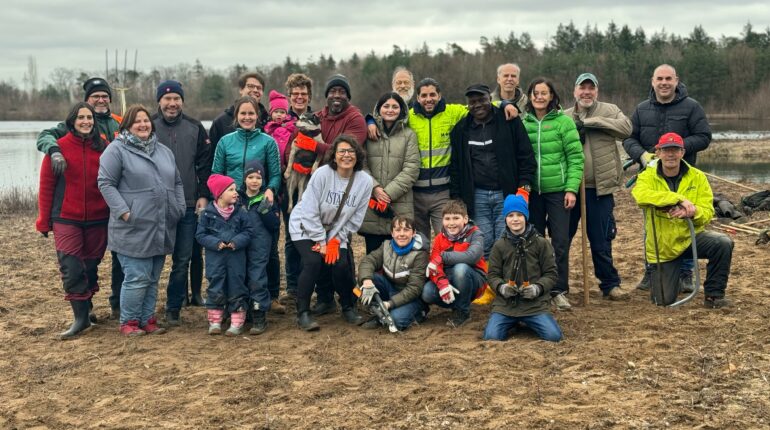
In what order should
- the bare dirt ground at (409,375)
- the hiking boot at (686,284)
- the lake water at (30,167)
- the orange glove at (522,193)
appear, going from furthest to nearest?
the lake water at (30,167)
the hiking boot at (686,284)
the orange glove at (522,193)
the bare dirt ground at (409,375)

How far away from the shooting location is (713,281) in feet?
20.6

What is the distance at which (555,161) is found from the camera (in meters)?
6.37

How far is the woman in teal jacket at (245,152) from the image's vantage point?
20.8 ft

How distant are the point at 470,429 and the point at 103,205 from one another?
381cm

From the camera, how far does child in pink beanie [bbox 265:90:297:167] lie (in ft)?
22.2

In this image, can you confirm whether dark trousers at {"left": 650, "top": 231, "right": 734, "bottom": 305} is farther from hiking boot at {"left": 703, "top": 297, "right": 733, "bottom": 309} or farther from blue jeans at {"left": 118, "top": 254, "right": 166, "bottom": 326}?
blue jeans at {"left": 118, "top": 254, "right": 166, "bottom": 326}

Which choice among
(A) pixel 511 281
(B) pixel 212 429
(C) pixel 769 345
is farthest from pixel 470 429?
(C) pixel 769 345

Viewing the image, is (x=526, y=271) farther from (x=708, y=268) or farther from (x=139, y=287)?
(x=139, y=287)

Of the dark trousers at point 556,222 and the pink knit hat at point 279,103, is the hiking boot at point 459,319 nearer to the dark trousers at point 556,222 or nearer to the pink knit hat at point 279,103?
the dark trousers at point 556,222

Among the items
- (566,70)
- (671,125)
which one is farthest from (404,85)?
(566,70)

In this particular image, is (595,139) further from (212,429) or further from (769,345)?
(212,429)

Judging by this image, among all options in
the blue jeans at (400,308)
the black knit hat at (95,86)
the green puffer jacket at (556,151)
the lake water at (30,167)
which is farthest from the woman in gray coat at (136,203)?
the lake water at (30,167)

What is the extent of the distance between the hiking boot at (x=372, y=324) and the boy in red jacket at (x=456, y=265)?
0.45m

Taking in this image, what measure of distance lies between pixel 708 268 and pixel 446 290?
2.37 m
